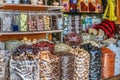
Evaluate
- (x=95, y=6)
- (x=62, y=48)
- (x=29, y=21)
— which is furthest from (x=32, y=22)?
(x=95, y=6)

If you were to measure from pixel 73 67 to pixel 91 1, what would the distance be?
2.95m

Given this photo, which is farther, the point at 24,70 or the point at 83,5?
the point at 83,5

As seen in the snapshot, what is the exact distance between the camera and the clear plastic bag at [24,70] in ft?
3.37

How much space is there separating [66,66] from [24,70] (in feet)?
0.79

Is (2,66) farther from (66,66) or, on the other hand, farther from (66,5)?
(66,5)

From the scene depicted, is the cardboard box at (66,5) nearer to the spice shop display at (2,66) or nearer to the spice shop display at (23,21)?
the spice shop display at (23,21)

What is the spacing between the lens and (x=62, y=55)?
1188mm

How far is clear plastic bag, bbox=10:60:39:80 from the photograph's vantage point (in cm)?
103

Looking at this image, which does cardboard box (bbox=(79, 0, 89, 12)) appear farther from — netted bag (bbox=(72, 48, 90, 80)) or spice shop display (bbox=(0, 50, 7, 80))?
spice shop display (bbox=(0, 50, 7, 80))

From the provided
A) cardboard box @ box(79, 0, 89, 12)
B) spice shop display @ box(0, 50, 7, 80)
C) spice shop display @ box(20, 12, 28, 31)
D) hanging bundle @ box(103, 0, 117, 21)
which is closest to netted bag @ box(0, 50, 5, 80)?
spice shop display @ box(0, 50, 7, 80)

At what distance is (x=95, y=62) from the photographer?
134 cm

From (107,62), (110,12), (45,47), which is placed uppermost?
(110,12)

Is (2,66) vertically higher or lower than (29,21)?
lower

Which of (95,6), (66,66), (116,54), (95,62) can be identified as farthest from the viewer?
(95,6)
